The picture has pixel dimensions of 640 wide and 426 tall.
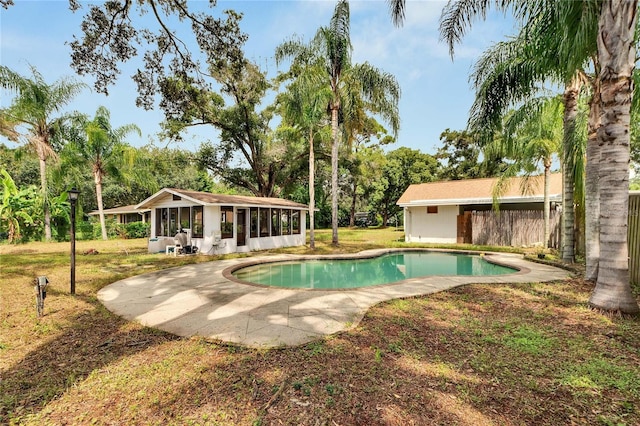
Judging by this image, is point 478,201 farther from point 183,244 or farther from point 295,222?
point 183,244

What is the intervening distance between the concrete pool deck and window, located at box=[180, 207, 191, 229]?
569cm

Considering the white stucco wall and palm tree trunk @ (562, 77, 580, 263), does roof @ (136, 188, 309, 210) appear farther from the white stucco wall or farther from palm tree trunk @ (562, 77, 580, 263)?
palm tree trunk @ (562, 77, 580, 263)

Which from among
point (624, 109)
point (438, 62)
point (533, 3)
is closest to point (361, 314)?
point (624, 109)

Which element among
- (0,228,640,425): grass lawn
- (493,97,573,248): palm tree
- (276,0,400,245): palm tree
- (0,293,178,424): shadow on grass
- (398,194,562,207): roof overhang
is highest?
(276,0,400,245): palm tree

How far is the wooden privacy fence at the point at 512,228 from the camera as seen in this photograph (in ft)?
46.8

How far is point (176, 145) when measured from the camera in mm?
22062

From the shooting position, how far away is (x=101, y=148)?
1920 centimetres

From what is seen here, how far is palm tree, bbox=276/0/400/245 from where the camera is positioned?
13844 millimetres

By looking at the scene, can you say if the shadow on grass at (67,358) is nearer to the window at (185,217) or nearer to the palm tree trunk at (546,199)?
the window at (185,217)

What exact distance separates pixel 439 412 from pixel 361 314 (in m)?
2.50

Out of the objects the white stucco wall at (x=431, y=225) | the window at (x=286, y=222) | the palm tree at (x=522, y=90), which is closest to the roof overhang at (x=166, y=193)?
the window at (x=286, y=222)

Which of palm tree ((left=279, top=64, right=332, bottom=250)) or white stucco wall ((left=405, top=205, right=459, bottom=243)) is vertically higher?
palm tree ((left=279, top=64, right=332, bottom=250))

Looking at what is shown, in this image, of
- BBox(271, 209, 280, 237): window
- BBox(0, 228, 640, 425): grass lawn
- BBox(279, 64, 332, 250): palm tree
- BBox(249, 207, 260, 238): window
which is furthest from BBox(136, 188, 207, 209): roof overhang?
BBox(0, 228, 640, 425): grass lawn

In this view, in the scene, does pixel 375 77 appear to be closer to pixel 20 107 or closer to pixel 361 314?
pixel 361 314
